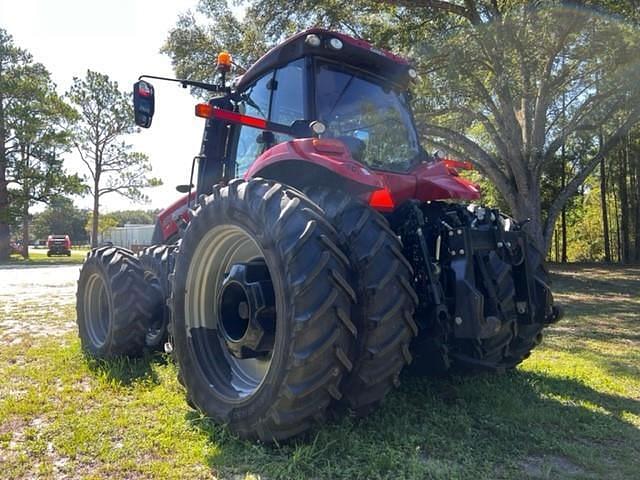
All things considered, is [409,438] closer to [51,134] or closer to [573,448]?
[573,448]

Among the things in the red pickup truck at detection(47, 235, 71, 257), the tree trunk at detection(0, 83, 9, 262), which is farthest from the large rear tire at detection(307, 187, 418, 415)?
the red pickup truck at detection(47, 235, 71, 257)

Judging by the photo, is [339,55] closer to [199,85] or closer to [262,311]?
[199,85]

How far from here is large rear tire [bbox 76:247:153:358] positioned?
4.41 meters

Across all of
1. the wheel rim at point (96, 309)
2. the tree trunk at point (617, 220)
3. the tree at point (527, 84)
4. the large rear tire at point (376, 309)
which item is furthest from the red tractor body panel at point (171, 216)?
the tree trunk at point (617, 220)

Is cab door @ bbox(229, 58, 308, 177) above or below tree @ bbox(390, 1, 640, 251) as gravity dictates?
below

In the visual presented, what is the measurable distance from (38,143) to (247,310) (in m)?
31.5

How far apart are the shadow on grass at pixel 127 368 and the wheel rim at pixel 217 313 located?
0.99m

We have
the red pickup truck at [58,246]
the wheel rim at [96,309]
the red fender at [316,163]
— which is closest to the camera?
the red fender at [316,163]

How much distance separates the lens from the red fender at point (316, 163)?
2.86m

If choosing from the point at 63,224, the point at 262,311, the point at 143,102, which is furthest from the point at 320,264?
the point at 63,224

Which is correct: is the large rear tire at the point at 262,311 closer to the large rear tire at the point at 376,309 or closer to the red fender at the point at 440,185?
the large rear tire at the point at 376,309

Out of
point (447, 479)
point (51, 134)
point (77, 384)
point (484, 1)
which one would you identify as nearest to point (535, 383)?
point (447, 479)

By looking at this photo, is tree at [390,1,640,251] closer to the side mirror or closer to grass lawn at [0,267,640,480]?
grass lawn at [0,267,640,480]

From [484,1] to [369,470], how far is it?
1327 cm
